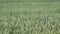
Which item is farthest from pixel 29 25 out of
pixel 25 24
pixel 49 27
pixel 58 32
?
pixel 58 32

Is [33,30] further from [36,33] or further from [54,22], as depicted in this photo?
[54,22]

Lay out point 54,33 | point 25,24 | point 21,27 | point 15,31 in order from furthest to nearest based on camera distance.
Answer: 1. point 25,24
2. point 21,27
3. point 15,31
4. point 54,33

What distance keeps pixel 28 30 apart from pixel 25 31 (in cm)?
19

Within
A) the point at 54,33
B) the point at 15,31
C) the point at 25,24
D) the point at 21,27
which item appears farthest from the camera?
the point at 25,24

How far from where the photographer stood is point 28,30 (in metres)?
6.17

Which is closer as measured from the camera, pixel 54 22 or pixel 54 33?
pixel 54 33

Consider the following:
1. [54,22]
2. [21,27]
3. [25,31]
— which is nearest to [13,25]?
[21,27]

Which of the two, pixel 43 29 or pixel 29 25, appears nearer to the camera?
pixel 43 29

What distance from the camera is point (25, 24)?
22.8ft

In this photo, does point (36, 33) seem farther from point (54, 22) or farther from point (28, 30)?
point (54, 22)

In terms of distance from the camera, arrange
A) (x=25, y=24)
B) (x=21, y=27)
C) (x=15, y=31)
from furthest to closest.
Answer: (x=25, y=24) < (x=21, y=27) < (x=15, y=31)

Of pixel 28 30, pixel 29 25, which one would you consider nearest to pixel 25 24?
pixel 29 25

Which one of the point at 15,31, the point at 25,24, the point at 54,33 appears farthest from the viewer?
the point at 25,24

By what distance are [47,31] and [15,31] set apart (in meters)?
0.89
